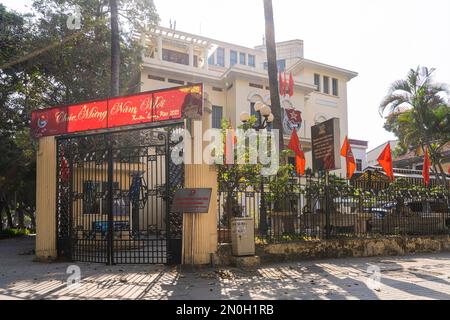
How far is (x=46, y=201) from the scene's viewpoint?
11164mm

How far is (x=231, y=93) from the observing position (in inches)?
1117

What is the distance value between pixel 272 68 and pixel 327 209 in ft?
17.7

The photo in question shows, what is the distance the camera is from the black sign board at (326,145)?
11953 millimetres

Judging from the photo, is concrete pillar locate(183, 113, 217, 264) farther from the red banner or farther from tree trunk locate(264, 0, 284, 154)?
tree trunk locate(264, 0, 284, 154)

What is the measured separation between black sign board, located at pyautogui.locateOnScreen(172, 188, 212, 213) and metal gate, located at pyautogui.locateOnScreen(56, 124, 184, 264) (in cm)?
45

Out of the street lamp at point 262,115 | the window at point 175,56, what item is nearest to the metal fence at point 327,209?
the street lamp at point 262,115

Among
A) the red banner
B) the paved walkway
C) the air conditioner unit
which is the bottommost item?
the paved walkway

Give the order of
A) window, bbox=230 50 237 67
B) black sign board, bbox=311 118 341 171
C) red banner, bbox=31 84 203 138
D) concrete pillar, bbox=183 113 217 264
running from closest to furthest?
concrete pillar, bbox=183 113 217 264
red banner, bbox=31 84 203 138
black sign board, bbox=311 118 341 171
window, bbox=230 50 237 67

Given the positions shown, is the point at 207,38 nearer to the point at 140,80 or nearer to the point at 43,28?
the point at 140,80

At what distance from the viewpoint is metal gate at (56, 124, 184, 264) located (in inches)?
389

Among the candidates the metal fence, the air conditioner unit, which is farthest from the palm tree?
the air conditioner unit

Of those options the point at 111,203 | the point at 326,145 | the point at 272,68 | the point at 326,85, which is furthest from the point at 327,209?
the point at 326,85

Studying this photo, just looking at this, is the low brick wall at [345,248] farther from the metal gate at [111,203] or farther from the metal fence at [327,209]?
the metal gate at [111,203]

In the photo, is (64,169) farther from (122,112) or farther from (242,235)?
(242,235)
